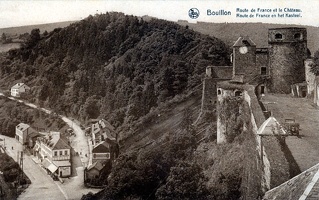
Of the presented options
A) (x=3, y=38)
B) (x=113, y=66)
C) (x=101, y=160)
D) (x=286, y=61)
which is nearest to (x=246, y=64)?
(x=286, y=61)

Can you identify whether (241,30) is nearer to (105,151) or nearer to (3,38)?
(105,151)

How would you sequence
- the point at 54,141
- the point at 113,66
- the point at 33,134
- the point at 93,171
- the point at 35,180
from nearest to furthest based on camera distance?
the point at 93,171 < the point at 35,180 < the point at 54,141 < the point at 33,134 < the point at 113,66

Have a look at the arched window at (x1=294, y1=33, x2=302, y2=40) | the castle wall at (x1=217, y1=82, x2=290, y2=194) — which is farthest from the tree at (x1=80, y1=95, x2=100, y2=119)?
the arched window at (x1=294, y1=33, x2=302, y2=40)

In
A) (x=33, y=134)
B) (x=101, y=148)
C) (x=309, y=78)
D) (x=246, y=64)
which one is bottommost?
(x=101, y=148)

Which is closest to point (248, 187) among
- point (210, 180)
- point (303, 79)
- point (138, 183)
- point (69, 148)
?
point (210, 180)

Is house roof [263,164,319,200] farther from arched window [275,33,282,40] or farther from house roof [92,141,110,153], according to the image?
arched window [275,33,282,40]

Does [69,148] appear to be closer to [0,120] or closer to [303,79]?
[0,120]
